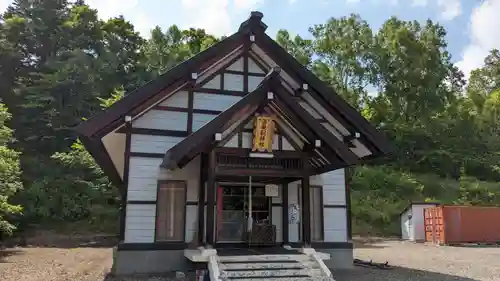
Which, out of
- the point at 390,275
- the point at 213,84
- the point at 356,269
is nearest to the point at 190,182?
the point at 213,84

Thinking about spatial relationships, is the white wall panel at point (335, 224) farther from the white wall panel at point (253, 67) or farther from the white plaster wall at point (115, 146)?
the white plaster wall at point (115, 146)

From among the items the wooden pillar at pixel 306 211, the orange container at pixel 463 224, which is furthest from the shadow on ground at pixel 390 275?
the orange container at pixel 463 224

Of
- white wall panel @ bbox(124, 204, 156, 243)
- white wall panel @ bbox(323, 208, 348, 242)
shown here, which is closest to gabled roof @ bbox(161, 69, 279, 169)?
white wall panel @ bbox(124, 204, 156, 243)

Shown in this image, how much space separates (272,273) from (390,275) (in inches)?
140

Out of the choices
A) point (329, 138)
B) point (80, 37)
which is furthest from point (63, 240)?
point (329, 138)

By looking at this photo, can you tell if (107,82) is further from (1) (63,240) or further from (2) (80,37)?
(1) (63,240)

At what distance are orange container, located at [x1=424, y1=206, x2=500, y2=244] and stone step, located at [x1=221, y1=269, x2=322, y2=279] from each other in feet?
46.2

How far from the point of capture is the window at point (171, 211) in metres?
9.83

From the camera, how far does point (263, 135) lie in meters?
8.99

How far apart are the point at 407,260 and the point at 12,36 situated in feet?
95.1

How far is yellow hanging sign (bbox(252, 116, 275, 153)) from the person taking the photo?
895cm

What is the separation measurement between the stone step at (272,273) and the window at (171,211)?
2627mm

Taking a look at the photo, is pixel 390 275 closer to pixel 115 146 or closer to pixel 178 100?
Answer: pixel 178 100

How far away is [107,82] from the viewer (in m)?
29.6
